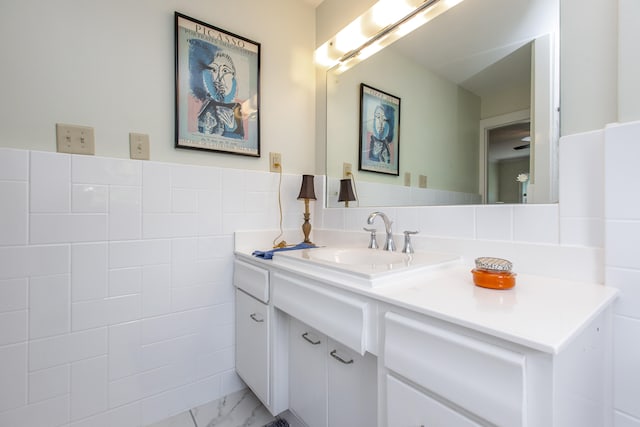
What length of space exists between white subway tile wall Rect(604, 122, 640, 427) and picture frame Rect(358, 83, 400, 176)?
0.80m

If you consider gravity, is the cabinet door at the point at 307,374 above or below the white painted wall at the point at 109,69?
below

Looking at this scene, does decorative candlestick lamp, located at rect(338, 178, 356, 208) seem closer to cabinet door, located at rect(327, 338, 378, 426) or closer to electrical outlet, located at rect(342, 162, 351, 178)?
electrical outlet, located at rect(342, 162, 351, 178)

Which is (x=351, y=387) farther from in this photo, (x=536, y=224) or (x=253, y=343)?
(x=536, y=224)

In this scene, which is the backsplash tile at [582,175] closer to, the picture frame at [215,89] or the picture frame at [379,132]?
the picture frame at [379,132]

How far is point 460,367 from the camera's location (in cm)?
54

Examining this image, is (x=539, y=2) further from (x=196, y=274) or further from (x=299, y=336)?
(x=196, y=274)

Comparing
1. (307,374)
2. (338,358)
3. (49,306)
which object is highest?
(49,306)

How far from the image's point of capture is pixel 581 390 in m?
0.58

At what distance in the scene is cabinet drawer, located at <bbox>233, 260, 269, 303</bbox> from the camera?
46.6 inches

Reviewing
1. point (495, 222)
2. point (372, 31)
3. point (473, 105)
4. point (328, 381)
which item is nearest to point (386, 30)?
point (372, 31)

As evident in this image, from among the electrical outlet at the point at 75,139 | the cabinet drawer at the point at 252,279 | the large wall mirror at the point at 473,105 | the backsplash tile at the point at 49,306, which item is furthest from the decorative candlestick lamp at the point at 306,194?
the backsplash tile at the point at 49,306

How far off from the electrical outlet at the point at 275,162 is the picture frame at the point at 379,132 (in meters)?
0.47

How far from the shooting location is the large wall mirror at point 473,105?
912 mm

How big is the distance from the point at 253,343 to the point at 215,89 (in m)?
1.25
